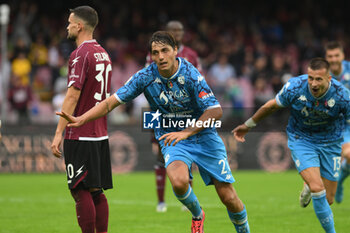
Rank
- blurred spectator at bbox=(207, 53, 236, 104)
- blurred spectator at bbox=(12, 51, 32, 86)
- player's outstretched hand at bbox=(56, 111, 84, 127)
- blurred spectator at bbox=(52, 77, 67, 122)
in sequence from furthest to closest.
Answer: blurred spectator at bbox=(207, 53, 236, 104) → blurred spectator at bbox=(12, 51, 32, 86) → blurred spectator at bbox=(52, 77, 67, 122) → player's outstretched hand at bbox=(56, 111, 84, 127)

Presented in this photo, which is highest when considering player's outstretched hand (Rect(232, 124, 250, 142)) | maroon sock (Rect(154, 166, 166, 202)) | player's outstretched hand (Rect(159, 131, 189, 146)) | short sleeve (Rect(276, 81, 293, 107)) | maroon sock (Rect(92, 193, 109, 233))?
short sleeve (Rect(276, 81, 293, 107))

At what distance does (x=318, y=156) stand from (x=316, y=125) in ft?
1.25

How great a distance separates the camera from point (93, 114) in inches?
240

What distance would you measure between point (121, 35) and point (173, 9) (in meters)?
3.08

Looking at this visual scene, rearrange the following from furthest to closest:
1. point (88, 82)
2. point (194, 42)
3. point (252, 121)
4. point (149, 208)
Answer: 1. point (194, 42)
2. point (149, 208)
3. point (252, 121)
4. point (88, 82)

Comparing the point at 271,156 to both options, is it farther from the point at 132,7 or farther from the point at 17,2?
the point at 17,2

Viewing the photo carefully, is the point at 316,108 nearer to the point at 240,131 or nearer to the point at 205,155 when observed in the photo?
the point at 240,131

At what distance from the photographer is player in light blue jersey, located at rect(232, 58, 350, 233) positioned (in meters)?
7.16

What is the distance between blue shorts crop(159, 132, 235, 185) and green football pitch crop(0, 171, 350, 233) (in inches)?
69.0

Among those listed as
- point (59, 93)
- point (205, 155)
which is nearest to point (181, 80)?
point (205, 155)

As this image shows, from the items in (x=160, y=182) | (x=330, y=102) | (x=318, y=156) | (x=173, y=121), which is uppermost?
(x=330, y=102)

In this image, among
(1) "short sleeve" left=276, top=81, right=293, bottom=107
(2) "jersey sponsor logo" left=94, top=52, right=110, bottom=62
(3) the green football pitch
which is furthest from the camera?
(3) the green football pitch

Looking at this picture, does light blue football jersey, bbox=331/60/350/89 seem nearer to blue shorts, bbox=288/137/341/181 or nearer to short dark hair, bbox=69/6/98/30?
blue shorts, bbox=288/137/341/181

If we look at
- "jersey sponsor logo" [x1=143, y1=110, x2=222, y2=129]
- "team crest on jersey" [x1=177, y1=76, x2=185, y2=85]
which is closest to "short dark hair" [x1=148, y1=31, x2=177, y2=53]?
"team crest on jersey" [x1=177, y1=76, x2=185, y2=85]
